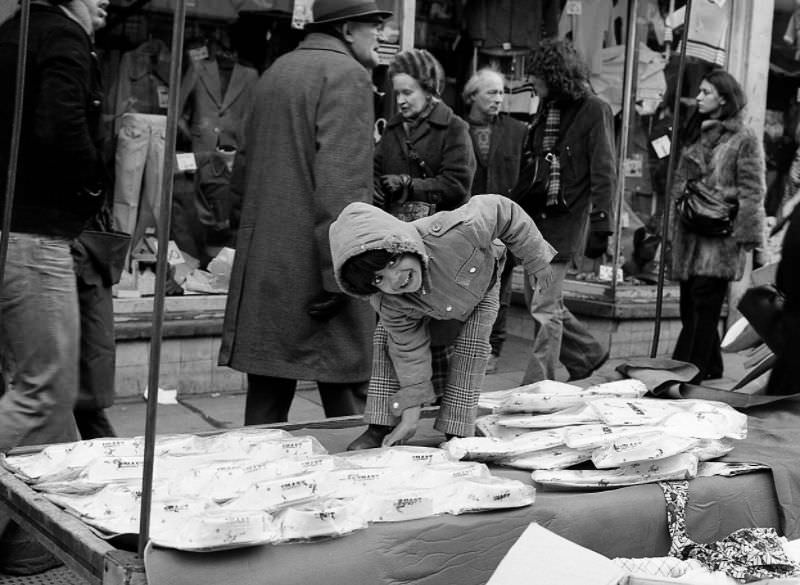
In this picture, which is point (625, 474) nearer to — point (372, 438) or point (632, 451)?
point (632, 451)

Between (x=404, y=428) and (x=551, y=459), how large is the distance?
0.45m

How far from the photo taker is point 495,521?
2684mm

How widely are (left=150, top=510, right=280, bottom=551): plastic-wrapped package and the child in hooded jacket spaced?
85 centimetres

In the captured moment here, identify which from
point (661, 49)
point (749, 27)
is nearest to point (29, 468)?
point (661, 49)

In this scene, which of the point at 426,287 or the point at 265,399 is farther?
the point at 265,399

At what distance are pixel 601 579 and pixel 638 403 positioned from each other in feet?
4.34

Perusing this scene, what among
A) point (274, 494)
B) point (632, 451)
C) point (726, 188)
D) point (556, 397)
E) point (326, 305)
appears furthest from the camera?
point (726, 188)

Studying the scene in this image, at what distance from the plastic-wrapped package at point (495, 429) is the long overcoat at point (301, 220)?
81 centimetres

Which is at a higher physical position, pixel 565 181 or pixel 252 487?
pixel 565 181

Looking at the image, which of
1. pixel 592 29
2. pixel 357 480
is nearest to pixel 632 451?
pixel 357 480

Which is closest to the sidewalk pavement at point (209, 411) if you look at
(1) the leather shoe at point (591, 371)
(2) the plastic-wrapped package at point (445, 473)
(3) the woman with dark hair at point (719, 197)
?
(1) the leather shoe at point (591, 371)

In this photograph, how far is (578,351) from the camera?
5.99 m

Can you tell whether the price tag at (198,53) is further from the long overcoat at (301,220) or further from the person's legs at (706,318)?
the person's legs at (706,318)

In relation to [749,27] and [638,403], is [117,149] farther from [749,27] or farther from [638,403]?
[749,27]
